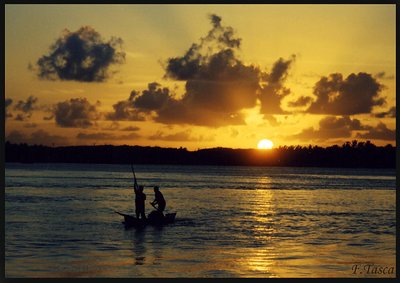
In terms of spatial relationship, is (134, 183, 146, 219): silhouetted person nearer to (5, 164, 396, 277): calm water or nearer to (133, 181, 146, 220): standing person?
(133, 181, 146, 220): standing person

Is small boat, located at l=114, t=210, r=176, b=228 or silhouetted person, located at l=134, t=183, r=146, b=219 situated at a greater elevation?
silhouetted person, located at l=134, t=183, r=146, b=219

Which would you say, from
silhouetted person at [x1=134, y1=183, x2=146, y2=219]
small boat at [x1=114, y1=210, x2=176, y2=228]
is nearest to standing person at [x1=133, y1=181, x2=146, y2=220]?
silhouetted person at [x1=134, y1=183, x2=146, y2=219]

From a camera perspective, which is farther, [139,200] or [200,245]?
[139,200]

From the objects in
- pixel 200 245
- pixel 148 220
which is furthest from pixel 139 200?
pixel 200 245

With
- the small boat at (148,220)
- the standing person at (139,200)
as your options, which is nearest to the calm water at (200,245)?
the small boat at (148,220)

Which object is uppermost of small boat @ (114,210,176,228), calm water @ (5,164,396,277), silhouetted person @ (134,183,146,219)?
silhouetted person @ (134,183,146,219)

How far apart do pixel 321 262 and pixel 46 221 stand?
18567 millimetres

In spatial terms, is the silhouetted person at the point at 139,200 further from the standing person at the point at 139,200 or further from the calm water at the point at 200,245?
the calm water at the point at 200,245

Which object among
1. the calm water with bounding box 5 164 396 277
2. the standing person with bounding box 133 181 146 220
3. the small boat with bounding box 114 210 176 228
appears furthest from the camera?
the small boat with bounding box 114 210 176 228

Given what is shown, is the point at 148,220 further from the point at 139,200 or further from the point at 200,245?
the point at 200,245

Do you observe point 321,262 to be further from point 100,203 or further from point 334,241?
point 100,203

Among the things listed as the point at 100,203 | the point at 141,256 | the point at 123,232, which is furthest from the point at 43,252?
the point at 100,203

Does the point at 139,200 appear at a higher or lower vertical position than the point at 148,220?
higher

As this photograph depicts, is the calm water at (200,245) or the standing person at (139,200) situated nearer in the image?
the calm water at (200,245)
